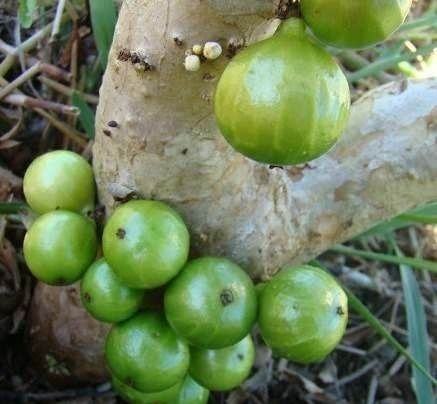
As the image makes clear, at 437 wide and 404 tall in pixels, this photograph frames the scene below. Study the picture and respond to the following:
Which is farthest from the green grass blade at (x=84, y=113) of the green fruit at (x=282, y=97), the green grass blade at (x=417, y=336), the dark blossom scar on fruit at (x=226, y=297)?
the green grass blade at (x=417, y=336)

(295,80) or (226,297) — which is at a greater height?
(295,80)

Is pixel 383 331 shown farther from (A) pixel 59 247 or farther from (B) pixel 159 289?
(A) pixel 59 247

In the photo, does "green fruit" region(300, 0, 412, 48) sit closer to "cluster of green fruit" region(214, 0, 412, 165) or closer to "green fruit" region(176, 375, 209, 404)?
"cluster of green fruit" region(214, 0, 412, 165)

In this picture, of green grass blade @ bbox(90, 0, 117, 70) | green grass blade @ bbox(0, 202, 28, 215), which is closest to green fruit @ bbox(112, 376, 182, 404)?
green grass blade @ bbox(0, 202, 28, 215)

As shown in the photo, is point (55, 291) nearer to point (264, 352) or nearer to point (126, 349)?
point (126, 349)

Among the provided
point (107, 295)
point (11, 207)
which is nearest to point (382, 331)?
point (107, 295)

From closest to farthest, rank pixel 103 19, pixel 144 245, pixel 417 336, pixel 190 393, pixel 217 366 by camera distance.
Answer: pixel 144 245 < pixel 217 366 < pixel 190 393 < pixel 103 19 < pixel 417 336
